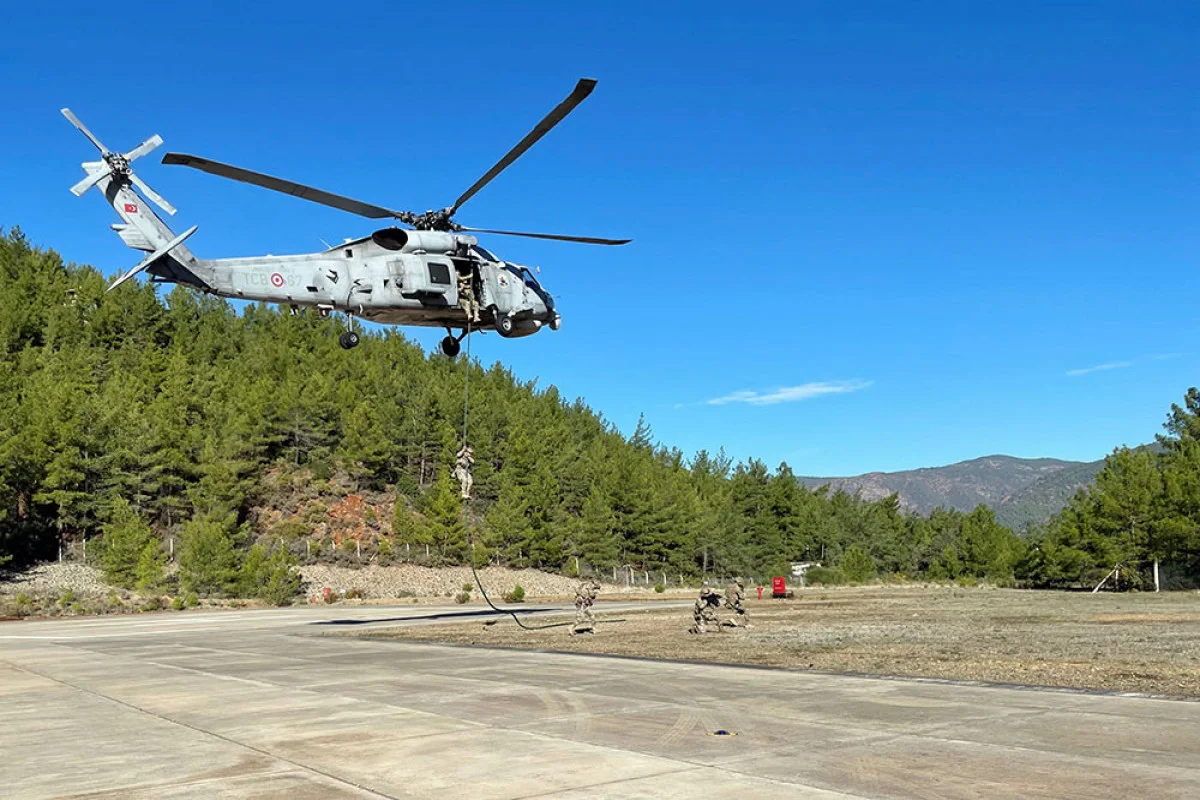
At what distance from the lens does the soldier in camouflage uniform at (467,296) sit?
2339cm

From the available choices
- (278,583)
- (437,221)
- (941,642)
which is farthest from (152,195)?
(278,583)

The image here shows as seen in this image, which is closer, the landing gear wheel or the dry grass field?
the dry grass field

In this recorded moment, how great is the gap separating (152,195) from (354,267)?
5.13 meters

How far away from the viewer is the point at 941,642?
774 inches

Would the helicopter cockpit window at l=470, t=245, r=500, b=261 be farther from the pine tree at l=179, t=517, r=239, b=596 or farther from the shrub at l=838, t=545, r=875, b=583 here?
the shrub at l=838, t=545, r=875, b=583

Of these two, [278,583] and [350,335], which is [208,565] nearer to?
[278,583]

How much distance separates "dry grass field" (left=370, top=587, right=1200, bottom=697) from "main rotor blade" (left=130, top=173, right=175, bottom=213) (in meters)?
11.9

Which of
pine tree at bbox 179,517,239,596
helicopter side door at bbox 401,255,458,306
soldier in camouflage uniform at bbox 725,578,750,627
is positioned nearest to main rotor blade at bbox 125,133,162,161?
helicopter side door at bbox 401,255,458,306

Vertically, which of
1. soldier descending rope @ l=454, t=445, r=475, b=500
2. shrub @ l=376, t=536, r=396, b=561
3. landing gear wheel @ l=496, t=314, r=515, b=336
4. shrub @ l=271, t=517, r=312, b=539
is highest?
landing gear wheel @ l=496, t=314, r=515, b=336

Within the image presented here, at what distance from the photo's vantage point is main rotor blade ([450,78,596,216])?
17.7 metres

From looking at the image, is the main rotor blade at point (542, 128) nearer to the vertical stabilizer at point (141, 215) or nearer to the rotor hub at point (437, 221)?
the rotor hub at point (437, 221)

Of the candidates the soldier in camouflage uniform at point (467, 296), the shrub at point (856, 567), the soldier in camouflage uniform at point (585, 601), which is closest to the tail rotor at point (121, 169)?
the soldier in camouflage uniform at point (467, 296)

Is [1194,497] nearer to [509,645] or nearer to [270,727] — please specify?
[509,645]

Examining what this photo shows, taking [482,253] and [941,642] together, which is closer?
[941,642]
